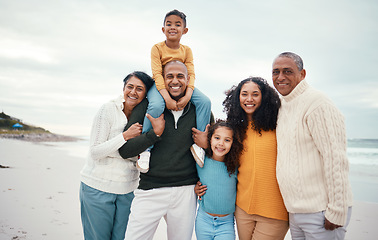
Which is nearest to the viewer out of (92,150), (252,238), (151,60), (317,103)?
(317,103)

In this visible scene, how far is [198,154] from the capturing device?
2.70 meters

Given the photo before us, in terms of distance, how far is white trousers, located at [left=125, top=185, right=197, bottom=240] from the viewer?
8.45ft

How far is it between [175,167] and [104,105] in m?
1.03

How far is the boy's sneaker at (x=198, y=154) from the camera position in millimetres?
2696

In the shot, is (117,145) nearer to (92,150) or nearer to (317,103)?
(92,150)

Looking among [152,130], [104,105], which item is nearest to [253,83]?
[152,130]

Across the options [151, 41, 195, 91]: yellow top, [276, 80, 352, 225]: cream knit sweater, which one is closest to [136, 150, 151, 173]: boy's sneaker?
[151, 41, 195, 91]: yellow top

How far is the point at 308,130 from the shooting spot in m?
2.22

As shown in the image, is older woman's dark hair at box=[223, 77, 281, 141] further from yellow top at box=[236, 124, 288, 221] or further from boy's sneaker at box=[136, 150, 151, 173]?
boy's sneaker at box=[136, 150, 151, 173]

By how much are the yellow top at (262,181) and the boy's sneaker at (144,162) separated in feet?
3.21

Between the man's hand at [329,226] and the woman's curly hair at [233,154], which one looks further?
the woman's curly hair at [233,154]

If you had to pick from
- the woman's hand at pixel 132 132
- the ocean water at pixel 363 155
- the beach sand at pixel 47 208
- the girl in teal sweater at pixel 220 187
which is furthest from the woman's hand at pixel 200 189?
the ocean water at pixel 363 155

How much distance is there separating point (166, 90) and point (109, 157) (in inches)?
38.0

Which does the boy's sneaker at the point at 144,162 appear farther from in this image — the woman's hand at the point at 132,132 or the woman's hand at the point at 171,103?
the woman's hand at the point at 171,103
